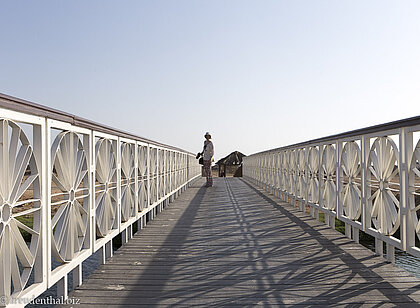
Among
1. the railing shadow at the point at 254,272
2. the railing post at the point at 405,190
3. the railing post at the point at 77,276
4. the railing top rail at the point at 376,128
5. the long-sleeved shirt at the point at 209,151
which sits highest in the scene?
the long-sleeved shirt at the point at 209,151

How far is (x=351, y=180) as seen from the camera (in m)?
4.76

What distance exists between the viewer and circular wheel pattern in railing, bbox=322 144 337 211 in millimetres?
5527

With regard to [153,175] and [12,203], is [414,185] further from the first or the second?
[153,175]

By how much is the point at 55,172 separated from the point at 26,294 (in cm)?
89

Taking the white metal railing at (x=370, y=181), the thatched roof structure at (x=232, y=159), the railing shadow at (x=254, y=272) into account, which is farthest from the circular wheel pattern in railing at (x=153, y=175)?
the thatched roof structure at (x=232, y=159)

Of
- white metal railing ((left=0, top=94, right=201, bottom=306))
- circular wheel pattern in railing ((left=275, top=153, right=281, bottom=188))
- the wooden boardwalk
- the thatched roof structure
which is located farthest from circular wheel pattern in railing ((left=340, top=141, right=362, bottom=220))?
the thatched roof structure

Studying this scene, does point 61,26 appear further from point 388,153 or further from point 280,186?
point 388,153

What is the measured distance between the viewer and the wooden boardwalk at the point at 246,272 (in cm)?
296

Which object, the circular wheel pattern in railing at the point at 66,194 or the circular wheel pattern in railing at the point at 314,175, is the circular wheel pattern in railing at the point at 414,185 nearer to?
the circular wheel pattern in railing at the point at 66,194

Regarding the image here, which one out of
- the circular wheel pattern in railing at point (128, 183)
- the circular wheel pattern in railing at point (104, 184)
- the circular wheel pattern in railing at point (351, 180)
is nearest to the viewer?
the circular wheel pattern in railing at point (104, 184)

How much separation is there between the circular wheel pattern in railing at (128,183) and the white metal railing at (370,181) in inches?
96.2

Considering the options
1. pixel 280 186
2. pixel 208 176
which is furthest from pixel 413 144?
pixel 208 176

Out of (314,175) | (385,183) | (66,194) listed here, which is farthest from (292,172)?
(66,194)

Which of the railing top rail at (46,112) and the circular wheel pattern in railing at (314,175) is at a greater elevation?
the railing top rail at (46,112)
